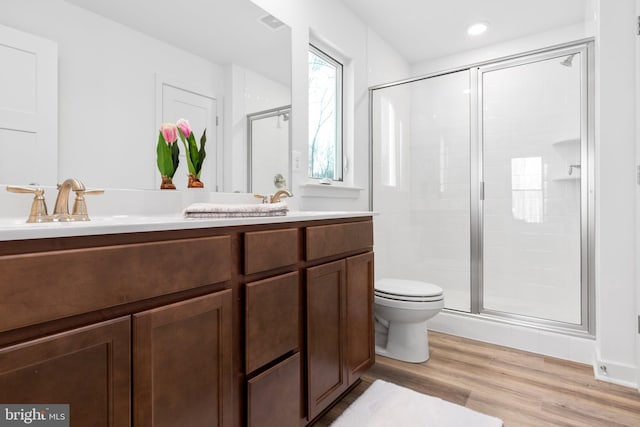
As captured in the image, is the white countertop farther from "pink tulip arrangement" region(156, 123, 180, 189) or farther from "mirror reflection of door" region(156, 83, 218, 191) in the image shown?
"mirror reflection of door" region(156, 83, 218, 191)

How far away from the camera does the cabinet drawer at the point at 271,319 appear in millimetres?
1115

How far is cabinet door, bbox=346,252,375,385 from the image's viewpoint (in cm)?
168

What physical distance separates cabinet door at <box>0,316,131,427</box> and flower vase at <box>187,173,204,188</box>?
77cm

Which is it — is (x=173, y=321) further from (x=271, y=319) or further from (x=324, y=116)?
(x=324, y=116)

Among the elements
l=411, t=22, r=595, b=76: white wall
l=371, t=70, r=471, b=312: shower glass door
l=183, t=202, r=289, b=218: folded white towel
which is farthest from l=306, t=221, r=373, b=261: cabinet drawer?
l=411, t=22, r=595, b=76: white wall

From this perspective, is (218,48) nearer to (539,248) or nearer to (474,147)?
(474,147)

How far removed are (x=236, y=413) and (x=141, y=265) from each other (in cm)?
58

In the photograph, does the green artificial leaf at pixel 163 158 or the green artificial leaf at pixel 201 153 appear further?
the green artificial leaf at pixel 201 153

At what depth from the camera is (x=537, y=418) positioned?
157 centimetres

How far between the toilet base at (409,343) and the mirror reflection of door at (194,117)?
1465mm

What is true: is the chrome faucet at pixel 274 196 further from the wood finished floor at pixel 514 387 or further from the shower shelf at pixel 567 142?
the shower shelf at pixel 567 142

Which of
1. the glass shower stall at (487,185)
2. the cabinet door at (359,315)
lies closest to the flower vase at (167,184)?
the cabinet door at (359,315)

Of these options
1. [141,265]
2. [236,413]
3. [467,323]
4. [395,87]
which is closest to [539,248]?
[467,323]

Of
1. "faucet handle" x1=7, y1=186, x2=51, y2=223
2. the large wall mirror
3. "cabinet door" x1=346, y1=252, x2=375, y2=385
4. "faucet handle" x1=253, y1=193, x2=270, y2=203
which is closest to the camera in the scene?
"faucet handle" x1=7, y1=186, x2=51, y2=223
